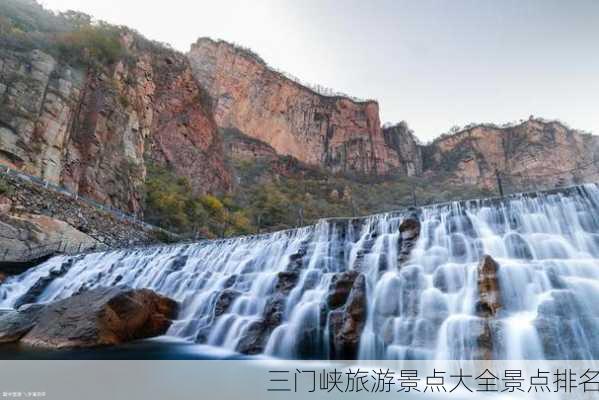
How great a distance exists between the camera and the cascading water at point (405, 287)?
5.80 meters

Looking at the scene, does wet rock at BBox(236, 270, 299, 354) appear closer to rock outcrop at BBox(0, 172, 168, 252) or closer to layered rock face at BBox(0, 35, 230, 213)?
rock outcrop at BBox(0, 172, 168, 252)

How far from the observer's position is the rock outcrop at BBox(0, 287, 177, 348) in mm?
7430

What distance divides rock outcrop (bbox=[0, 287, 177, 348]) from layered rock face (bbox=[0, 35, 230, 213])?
12486mm

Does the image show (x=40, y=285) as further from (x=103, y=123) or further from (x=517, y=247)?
(x=517, y=247)

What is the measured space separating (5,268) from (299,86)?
56.7 m

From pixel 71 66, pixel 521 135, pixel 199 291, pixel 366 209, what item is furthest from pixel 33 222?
pixel 521 135

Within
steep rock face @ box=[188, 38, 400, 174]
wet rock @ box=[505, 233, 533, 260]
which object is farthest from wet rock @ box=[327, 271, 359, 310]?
steep rock face @ box=[188, 38, 400, 174]

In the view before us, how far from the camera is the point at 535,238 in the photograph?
8.59 m

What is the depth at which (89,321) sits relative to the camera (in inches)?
301

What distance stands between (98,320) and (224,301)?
3033 mm

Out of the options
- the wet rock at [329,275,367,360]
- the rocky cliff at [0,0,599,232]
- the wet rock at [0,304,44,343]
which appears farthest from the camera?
the rocky cliff at [0,0,599,232]

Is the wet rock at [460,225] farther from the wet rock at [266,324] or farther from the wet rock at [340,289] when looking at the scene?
the wet rock at [266,324]

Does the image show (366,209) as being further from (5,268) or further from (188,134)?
(5,268)

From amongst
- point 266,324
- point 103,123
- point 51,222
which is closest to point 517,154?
point 103,123
